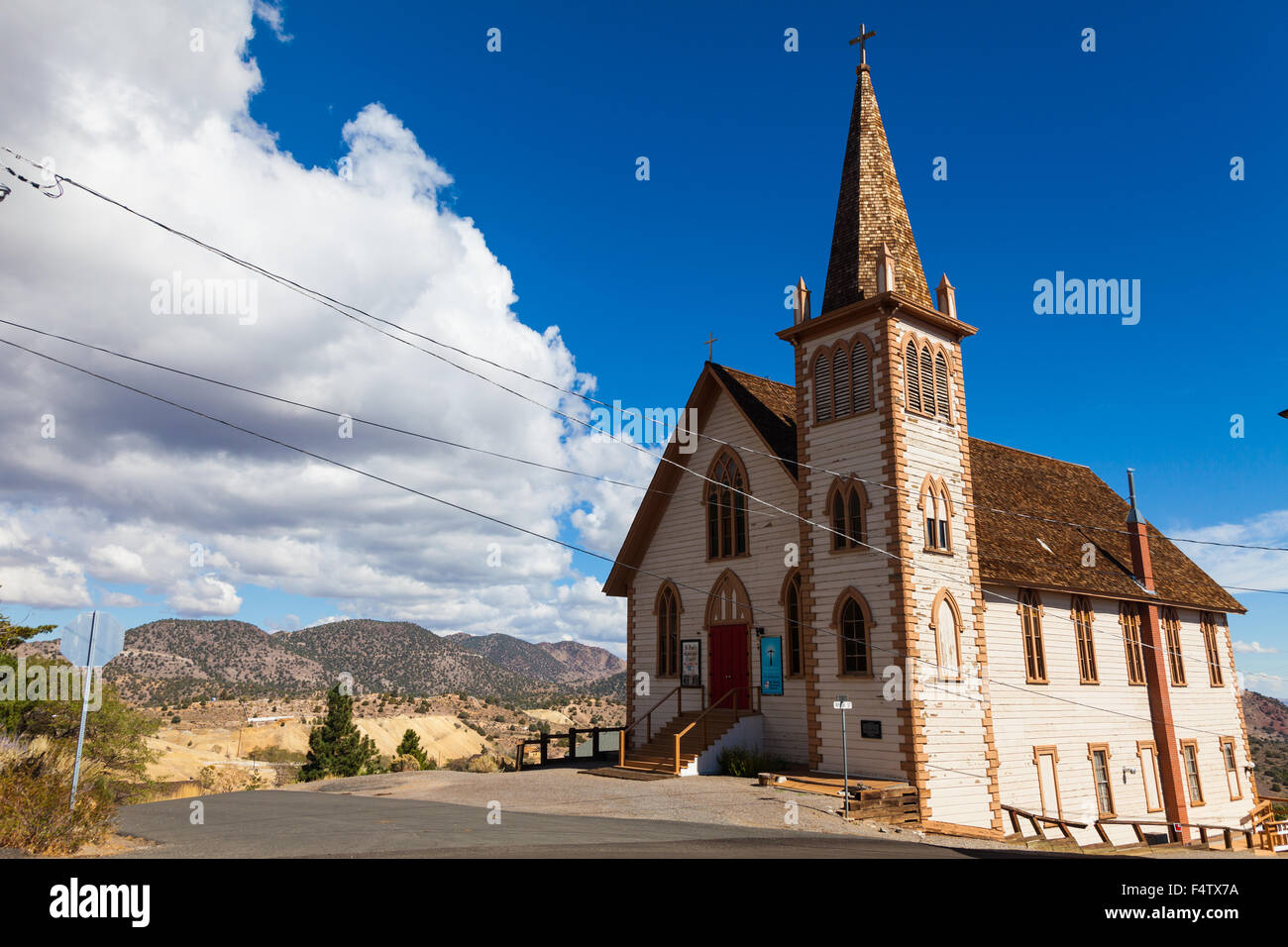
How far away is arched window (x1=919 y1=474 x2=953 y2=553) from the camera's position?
21859mm

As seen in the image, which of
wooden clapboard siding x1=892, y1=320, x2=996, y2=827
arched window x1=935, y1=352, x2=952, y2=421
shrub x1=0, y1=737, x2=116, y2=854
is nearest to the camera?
shrub x1=0, y1=737, x2=116, y2=854

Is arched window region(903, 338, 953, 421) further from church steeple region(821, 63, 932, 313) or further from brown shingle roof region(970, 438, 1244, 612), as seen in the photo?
brown shingle roof region(970, 438, 1244, 612)

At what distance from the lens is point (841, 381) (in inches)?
920

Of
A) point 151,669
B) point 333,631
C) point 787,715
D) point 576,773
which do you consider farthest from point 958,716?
point 333,631

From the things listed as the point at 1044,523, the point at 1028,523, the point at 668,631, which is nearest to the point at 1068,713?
the point at 1028,523

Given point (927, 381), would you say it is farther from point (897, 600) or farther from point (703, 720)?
point (703, 720)

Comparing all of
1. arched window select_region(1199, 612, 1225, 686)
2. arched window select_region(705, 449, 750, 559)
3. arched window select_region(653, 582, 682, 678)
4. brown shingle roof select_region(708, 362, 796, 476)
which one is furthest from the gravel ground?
arched window select_region(1199, 612, 1225, 686)

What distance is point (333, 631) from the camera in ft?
424

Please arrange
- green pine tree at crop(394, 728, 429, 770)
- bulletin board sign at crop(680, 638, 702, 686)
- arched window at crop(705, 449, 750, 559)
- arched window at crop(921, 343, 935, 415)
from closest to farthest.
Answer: arched window at crop(921, 343, 935, 415) < arched window at crop(705, 449, 750, 559) < bulletin board sign at crop(680, 638, 702, 686) < green pine tree at crop(394, 728, 429, 770)

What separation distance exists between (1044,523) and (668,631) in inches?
540

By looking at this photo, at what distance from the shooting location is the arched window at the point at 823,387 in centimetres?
2362

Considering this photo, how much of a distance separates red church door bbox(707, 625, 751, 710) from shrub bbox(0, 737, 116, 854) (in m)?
16.3
